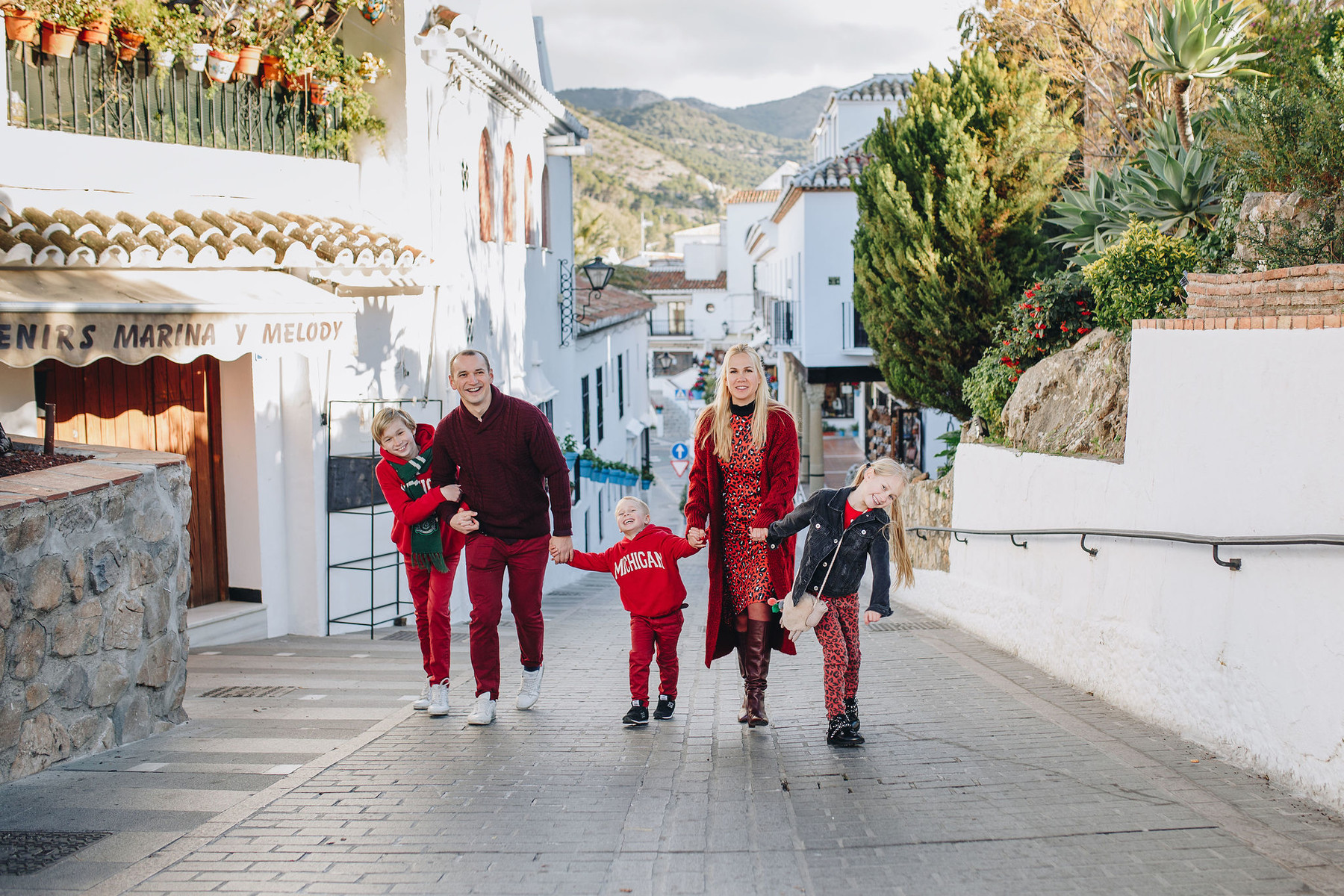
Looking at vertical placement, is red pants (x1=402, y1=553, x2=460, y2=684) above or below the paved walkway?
above

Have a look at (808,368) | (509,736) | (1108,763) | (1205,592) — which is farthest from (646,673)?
(808,368)

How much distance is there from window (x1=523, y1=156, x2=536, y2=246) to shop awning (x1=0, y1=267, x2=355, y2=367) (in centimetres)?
827

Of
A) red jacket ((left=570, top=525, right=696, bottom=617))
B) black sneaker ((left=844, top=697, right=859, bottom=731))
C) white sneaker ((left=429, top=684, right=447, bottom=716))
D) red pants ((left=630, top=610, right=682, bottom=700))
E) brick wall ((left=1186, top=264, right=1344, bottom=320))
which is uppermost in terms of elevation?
brick wall ((left=1186, top=264, right=1344, bottom=320))

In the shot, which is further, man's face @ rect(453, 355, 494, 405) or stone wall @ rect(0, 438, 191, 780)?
man's face @ rect(453, 355, 494, 405)

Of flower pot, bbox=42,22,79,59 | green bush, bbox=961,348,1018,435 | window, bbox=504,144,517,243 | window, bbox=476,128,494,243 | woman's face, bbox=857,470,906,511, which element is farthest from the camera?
window, bbox=504,144,517,243

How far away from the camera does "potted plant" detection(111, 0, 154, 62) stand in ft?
28.2

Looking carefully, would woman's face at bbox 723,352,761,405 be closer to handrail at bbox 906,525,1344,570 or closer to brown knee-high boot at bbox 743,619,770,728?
brown knee-high boot at bbox 743,619,770,728

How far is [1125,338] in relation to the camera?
8.56 meters

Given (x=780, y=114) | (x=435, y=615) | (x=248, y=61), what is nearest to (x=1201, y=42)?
(x=435, y=615)

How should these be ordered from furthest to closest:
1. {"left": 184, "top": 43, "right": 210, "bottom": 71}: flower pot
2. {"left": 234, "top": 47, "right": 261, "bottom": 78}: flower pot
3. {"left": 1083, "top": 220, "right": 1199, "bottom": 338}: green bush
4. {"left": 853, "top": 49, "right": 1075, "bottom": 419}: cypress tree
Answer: {"left": 853, "top": 49, "right": 1075, "bottom": 419}: cypress tree → {"left": 234, "top": 47, "right": 261, "bottom": 78}: flower pot → {"left": 184, "top": 43, "right": 210, "bottom": 71}: flower pot → {"left": 1083, "top": 220, "right": 1199, "bottom": 338}: green bush

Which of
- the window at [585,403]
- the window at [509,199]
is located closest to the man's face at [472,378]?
the window at [509,199]

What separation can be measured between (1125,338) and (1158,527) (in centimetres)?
295

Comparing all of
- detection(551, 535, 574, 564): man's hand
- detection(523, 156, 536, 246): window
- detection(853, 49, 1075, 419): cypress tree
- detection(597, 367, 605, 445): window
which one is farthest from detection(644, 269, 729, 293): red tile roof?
detection(551, 535, 574, 564): man's hand

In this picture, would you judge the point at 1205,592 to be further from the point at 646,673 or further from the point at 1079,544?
the point at 646,673
